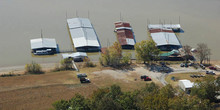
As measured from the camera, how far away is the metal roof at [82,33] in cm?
7070

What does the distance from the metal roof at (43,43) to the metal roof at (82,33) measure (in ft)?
19.6

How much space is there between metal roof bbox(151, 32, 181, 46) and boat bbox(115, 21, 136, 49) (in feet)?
22.1

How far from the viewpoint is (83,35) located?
74.4 meters

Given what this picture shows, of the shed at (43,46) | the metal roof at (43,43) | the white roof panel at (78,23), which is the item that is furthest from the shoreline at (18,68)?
the white roof panel at (78,23)

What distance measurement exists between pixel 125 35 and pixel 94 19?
59.3 feet

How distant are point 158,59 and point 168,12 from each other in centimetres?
4190

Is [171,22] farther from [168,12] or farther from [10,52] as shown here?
[10,52]

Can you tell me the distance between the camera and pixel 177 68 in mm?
61188

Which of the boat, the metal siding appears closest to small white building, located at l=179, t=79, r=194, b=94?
the boat

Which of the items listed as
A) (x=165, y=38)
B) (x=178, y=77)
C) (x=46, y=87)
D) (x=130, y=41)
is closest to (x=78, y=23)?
(x=130, y=41)

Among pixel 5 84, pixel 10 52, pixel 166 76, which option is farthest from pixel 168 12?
pixel 5 84

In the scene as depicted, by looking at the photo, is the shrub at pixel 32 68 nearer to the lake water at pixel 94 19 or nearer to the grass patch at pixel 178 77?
the lake water at pixel 94 19

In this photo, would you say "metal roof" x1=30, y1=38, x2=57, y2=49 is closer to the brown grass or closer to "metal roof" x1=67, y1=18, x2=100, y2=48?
Answer: "metal roof" x1=67, y1=18, x2=100, y2=48

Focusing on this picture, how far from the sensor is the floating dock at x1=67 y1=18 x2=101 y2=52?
69.8m
